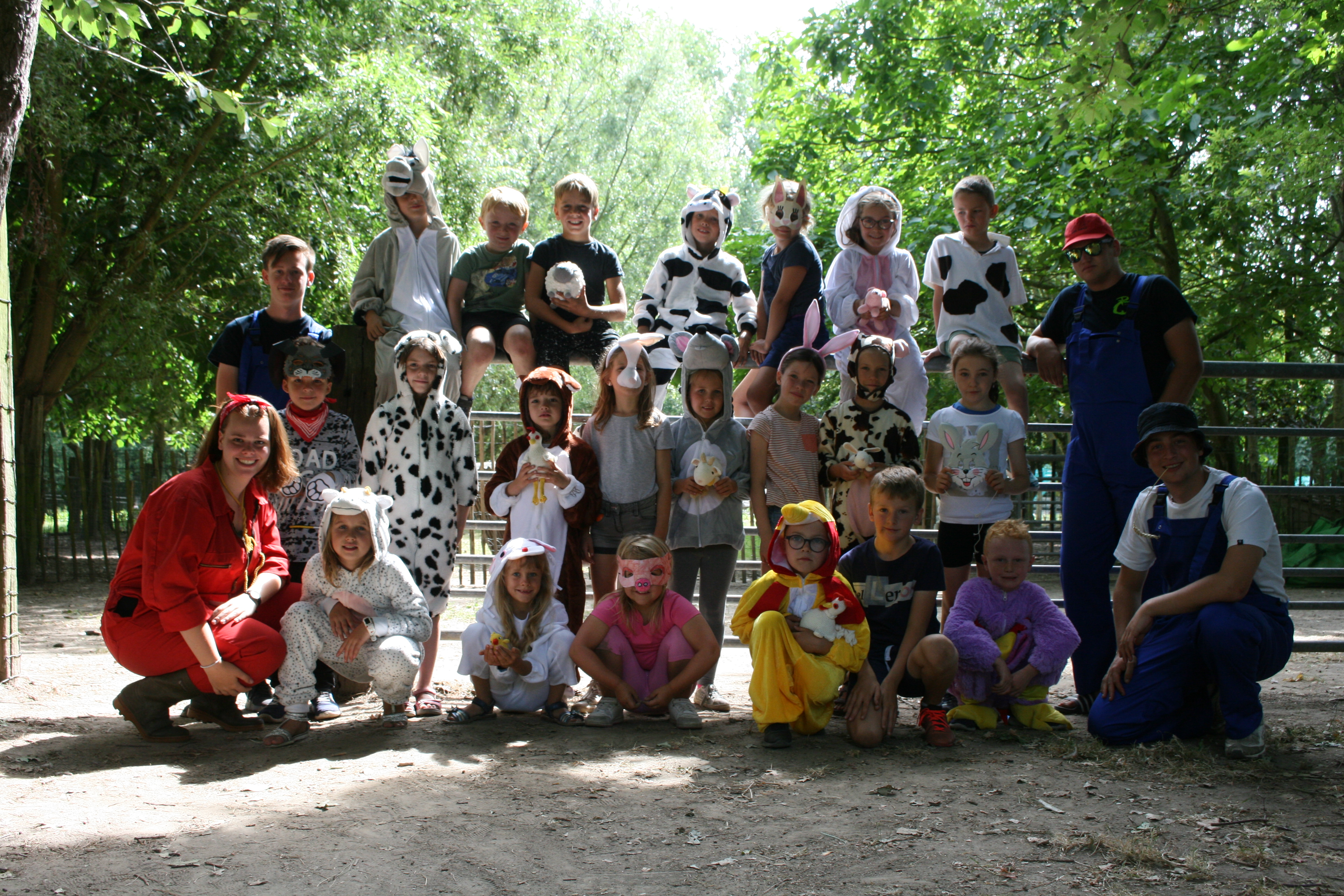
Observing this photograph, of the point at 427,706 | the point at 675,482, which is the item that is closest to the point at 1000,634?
the point at 675,482

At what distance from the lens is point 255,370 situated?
16.1 ft

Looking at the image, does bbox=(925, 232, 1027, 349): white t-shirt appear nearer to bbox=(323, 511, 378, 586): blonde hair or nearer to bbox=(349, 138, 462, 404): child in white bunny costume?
bbox=(349, 138, 462, 404): child in white bunny costume

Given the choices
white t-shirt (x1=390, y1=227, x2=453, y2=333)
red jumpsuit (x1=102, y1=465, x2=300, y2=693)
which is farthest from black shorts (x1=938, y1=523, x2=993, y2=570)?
red jumpsuit (x1=102, y1=465, x2=300, y2=693)

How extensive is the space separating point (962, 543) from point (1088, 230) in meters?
1.50

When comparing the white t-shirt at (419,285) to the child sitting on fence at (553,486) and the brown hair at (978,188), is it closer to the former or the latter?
the child sitting on fence at (553,486)

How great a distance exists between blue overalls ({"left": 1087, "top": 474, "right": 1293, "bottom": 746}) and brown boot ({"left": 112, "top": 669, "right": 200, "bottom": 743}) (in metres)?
3.60

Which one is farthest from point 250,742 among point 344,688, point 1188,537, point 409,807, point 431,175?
point 1188,537

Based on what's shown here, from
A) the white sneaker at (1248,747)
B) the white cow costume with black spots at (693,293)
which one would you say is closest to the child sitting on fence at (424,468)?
the white cow costume with black spots at (693,293)

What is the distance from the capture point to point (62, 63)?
8883 mm

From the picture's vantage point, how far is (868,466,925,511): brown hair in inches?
168

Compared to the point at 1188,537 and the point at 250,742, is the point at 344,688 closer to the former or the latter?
the point at 250,742

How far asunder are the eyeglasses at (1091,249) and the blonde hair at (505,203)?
2668 millimetres

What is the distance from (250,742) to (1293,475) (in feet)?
19.6

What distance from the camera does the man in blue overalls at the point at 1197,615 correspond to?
3896mm
